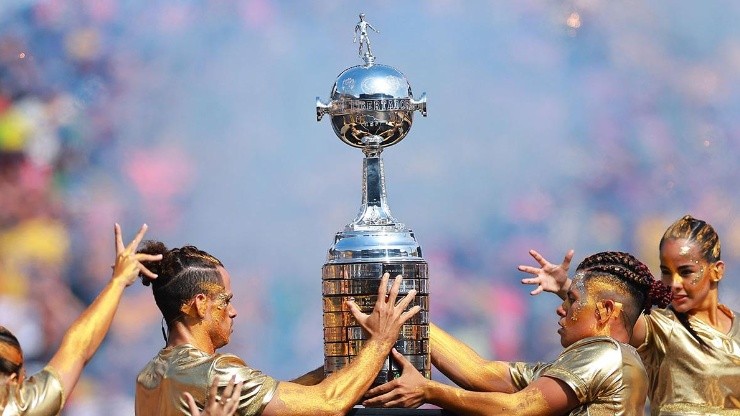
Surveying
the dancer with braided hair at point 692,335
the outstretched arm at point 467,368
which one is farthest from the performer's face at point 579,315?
the dancer with braided hair at point 692,335

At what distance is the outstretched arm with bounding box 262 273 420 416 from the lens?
15.0 ft

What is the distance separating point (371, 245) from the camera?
495cm

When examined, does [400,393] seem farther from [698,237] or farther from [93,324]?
[698,237]

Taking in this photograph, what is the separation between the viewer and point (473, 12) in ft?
30.5

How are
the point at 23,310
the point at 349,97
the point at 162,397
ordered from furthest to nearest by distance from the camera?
the point at 23,310, the point at 349,97, the point at 162,397

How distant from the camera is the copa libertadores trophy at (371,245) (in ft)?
16.1

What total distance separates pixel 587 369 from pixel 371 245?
77cm

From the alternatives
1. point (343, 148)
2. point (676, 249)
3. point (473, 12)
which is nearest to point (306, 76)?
point (343, 148)

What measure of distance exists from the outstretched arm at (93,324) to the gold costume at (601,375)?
125 centimetres

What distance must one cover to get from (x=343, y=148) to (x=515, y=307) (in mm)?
1341

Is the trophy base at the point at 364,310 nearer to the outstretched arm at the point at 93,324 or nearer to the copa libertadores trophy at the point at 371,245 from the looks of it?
the copa libertadores trophy at the point at 371,245

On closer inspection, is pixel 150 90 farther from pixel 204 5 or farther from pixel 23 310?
pixel 23 310

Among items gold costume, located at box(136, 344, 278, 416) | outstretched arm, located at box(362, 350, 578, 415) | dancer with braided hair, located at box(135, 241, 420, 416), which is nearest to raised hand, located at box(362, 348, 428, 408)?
outstretched arm, located at box(362, 350, 578, 415)

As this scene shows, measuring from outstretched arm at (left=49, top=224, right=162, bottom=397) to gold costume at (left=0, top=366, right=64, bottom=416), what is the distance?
0.03 m
